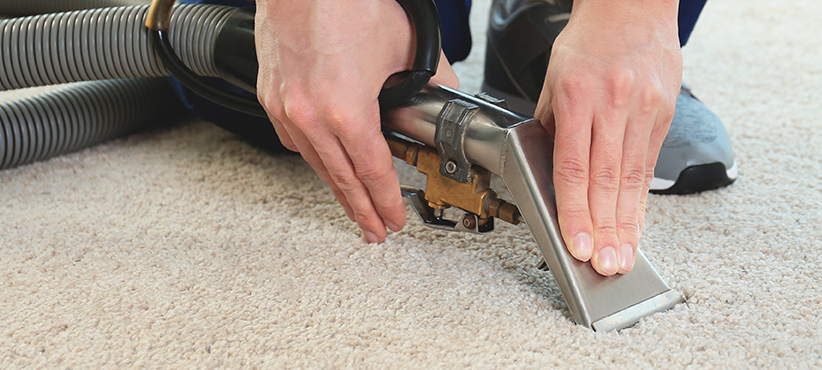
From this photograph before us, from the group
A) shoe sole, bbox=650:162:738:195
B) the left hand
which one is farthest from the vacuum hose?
shoe sole, bbox=650:162:738:195

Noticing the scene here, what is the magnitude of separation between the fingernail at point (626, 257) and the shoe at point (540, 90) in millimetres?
288

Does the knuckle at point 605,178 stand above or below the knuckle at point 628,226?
above

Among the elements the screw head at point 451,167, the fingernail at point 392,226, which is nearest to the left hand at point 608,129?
the screw head at point 451,167

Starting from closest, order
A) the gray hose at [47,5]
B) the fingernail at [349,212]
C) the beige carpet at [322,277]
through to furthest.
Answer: the beige carpet at [322,277] < the fingernail at [349,212] < the gray hose at [47,5]

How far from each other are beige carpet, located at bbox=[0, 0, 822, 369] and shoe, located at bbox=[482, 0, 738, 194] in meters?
0.03

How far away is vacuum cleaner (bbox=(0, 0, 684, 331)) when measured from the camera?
1.95 ft

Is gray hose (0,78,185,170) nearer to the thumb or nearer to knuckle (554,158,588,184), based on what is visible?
the thumb

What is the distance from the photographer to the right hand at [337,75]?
24.4 inches

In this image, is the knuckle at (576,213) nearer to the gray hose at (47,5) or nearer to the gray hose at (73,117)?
the gray hose at (73,117)

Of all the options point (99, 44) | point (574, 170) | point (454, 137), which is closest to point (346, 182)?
point (454, 137)

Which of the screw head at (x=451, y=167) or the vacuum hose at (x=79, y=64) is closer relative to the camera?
the screw head at (x=451, y=167)

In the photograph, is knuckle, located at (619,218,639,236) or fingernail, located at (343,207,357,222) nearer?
knuckle, located at (619,218,639,236)

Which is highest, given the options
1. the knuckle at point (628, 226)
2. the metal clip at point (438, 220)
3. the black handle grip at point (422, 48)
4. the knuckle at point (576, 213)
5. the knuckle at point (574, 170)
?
the black handle grip at point (422, 48)

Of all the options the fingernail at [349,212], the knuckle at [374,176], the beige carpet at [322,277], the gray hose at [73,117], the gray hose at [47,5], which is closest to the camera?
the beige carpet at [322,277]
